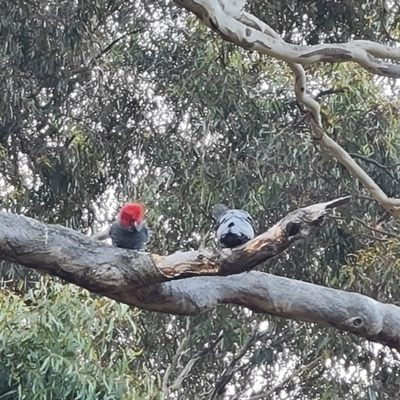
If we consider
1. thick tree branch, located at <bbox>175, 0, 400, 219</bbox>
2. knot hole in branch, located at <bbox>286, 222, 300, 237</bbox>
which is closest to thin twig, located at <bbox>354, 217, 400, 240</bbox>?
thick tree branch, located at <bbox>175, 0, 400, 219</bbox>

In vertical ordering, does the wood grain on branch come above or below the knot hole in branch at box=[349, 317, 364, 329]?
below

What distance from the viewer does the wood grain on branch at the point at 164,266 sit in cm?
243

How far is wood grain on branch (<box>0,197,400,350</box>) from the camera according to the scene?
7.98ft

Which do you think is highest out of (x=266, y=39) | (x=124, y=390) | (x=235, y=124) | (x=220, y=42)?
(x=220, y=42)

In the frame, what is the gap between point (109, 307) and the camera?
13.5 ft

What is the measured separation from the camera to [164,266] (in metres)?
2.54

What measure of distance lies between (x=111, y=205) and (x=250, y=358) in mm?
1723

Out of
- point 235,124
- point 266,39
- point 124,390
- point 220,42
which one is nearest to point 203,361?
point 235,124

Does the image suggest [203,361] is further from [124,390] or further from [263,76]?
[124,390]

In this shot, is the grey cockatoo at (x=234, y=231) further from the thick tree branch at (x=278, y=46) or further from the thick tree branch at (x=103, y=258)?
the thick tree branch at (x=278, y=46)

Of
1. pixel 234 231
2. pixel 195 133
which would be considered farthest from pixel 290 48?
pixel 195 133

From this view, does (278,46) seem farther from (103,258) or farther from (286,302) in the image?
(103,258)

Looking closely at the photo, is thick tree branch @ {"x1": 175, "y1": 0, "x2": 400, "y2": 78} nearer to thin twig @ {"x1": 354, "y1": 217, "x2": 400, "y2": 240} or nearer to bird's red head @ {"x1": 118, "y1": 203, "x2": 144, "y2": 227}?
bird's red head @ {"x1": 118, "y1": 203, "x2": 144, "y2": 227}

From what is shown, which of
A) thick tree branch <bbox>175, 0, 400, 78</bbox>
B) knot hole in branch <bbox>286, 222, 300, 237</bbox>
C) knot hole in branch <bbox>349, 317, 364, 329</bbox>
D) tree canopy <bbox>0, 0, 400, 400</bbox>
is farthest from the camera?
tree canopy <bbox>0, 0, 400, 400</bbox>
